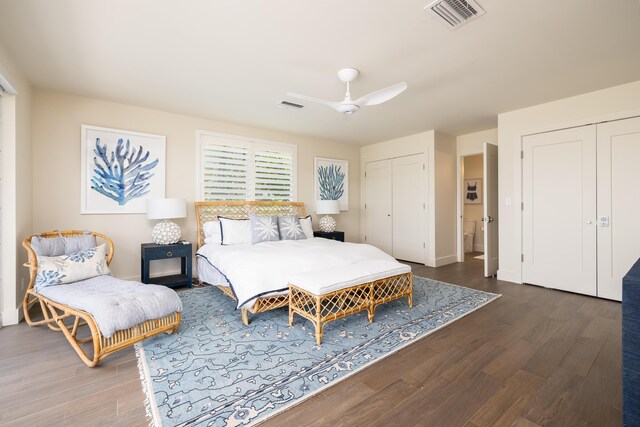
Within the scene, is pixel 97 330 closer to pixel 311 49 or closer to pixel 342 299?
pixel 342 299

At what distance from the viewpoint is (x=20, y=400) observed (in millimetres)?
1696

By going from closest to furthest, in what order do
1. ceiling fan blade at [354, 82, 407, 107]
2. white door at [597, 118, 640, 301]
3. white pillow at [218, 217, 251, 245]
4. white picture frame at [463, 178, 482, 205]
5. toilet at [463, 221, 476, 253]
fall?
ceiling fan blade at [354, 82, 407, 107], white door at [597, 118, 640, 301], white pillow at [218, 217, 251, 245], toilet at [463, 221, 476, 253], white picture frame at [463, 178, 482, 205]

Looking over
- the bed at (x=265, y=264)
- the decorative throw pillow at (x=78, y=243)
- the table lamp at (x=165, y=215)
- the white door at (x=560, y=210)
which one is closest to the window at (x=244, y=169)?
the bed at (x=265, y=264)

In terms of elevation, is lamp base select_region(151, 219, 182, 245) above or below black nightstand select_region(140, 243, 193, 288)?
above

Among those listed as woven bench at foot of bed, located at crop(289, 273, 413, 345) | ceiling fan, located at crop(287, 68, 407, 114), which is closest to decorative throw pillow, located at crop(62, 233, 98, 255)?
woven bench at foot of bed, located at crop(289, 273, 413, 345)

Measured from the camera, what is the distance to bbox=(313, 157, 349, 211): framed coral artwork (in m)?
5.93

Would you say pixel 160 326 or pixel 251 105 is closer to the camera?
pixel 160 326

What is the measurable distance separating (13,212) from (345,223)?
5.19m

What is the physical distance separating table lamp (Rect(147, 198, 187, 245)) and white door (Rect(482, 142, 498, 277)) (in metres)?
4.57

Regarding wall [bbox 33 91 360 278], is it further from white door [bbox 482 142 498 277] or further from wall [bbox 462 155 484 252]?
wall [bbox 462 155 484 252]

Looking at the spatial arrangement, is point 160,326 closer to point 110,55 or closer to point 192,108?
point 110,55

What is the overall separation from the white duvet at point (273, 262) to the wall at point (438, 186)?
220 centimetres

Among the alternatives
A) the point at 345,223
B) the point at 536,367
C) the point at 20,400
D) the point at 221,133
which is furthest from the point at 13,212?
the point at 345,223

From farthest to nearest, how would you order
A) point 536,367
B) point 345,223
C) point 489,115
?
point 345,223 → point 489,115 → point 536,367
